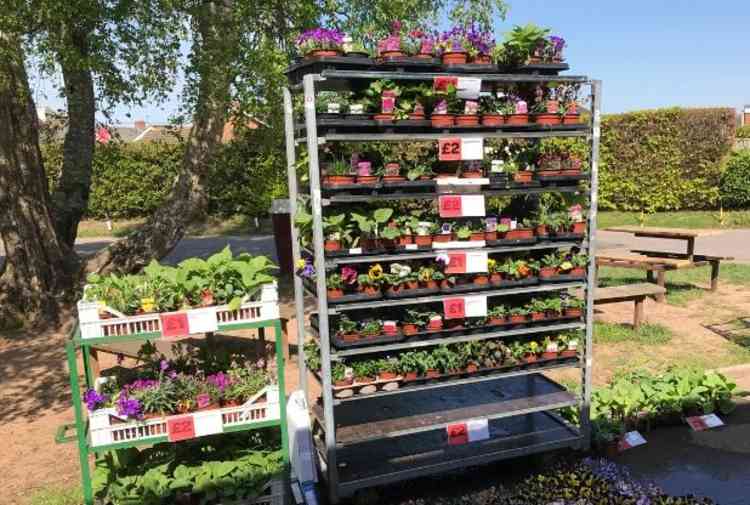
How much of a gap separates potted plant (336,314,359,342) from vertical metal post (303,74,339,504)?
0.33 feet

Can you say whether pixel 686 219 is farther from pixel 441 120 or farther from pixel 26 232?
pixel 26 232

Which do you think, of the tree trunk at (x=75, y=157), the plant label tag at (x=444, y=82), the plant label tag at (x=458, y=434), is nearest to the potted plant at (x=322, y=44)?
the plant label tag at (x=444, y=82)

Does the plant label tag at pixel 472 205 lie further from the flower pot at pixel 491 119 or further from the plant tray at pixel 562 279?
the plant tray at pixel 562 279

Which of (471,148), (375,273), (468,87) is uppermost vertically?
(468,87)

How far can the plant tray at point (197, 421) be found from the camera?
11.0ft

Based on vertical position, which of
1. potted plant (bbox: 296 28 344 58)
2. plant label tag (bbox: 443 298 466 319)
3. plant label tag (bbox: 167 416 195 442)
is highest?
potted plant (bbox: 296 28 344 58)

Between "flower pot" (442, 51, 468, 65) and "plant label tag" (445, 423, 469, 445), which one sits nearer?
"flower pot" (442, 51, 468, 65)

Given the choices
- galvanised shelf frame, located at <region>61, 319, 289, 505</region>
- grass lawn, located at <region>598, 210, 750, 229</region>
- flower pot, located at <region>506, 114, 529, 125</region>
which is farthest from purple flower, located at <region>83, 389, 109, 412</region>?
grass lawn, located at <region>598, 210, 750, 229</region>

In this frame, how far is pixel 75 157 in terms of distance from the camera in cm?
865

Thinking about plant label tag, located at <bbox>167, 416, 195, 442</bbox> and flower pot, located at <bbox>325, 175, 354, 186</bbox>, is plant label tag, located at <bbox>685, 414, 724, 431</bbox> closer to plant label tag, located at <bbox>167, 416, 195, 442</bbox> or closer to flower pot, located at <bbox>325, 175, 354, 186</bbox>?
flower pot, located at <bbox>325, 175, 354, 186</bbox>

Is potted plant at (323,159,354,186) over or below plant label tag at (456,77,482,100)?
below

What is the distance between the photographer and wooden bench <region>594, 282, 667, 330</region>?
277 inches

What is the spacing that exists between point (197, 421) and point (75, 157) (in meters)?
6.53

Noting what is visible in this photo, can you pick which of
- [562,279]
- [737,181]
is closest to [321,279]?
[562,279]
